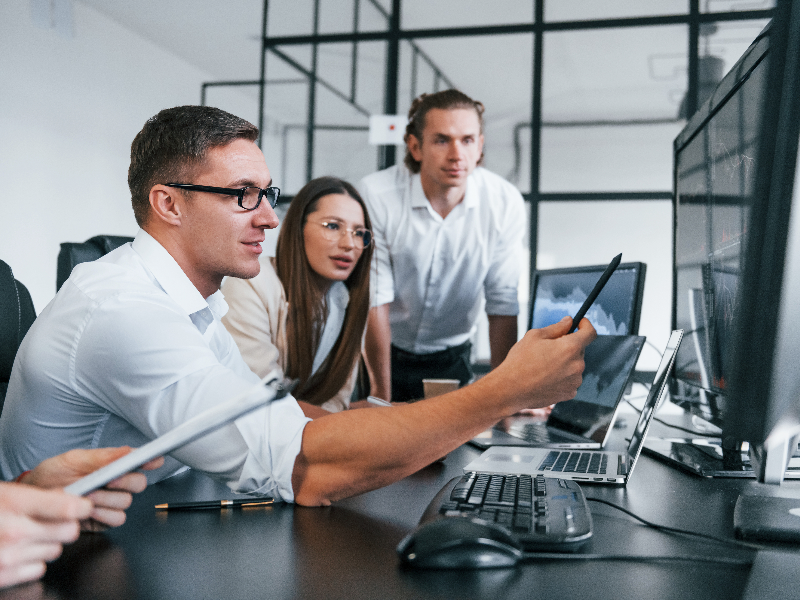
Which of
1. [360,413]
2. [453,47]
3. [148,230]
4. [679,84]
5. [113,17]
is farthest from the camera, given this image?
[113,17]

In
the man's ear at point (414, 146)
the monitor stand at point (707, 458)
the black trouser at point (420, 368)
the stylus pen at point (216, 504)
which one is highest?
the man's ear at point (414, 146)

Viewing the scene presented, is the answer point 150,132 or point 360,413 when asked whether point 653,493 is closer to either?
point 360,413

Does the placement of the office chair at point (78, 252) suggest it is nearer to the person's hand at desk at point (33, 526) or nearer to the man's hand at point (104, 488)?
the man's hand at point (104, 488)

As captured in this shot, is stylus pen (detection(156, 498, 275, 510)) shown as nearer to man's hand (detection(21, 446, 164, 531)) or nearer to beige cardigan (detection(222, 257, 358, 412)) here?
man's hand (detection(21, 446, 164, 531))

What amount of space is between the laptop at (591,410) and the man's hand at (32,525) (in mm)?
802

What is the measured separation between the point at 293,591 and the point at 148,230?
717mm

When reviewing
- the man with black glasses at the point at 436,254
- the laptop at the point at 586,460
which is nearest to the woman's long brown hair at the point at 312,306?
the man with black glasses at the point at 436,254

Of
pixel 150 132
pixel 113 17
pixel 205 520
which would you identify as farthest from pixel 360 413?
pixel 113 17

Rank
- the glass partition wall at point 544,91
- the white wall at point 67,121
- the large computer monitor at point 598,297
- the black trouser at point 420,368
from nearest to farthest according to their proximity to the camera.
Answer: the large computer monitor at point 598,297 → the black trouser at point 420,368 → the glass partition wall at point 544,91 → the white wall at point 67,121

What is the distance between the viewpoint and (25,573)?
0.53 m

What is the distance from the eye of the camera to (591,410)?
1357 mm

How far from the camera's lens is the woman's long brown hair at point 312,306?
1954mm

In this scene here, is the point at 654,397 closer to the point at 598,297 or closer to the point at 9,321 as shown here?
the point at 598,297

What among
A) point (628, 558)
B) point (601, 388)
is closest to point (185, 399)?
point (628, 558)
